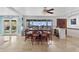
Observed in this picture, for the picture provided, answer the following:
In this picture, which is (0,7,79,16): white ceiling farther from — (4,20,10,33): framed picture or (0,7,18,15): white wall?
(4,20,10,33): framed picture

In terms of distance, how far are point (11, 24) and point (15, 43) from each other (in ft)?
1.28

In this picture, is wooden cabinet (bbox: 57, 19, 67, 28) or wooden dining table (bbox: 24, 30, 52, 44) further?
wooden dining table (bbox: 24, 30, 52, 44)

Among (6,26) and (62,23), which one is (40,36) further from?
(6,26)

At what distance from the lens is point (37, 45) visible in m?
2.47

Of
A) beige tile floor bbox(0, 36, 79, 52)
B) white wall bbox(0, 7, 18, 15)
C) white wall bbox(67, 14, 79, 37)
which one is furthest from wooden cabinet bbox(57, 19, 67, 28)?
white wall bbox(0, 7, 18, 15)

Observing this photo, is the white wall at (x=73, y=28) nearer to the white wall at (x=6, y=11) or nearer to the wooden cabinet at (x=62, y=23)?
the wooden cabinet at (x=62, y=23)

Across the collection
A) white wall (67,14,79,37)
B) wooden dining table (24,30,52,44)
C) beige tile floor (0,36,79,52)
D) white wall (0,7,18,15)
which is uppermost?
white wall (0,7,18,15)

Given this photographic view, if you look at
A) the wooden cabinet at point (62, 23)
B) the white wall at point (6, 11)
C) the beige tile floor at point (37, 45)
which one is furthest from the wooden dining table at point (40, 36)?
the white wall at point (6, 11)

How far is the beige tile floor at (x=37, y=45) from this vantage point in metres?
2.34

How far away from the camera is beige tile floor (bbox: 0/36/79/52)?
2336 mm

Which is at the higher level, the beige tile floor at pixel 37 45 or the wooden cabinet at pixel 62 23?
the wooden cabinet at pixel 62 23
